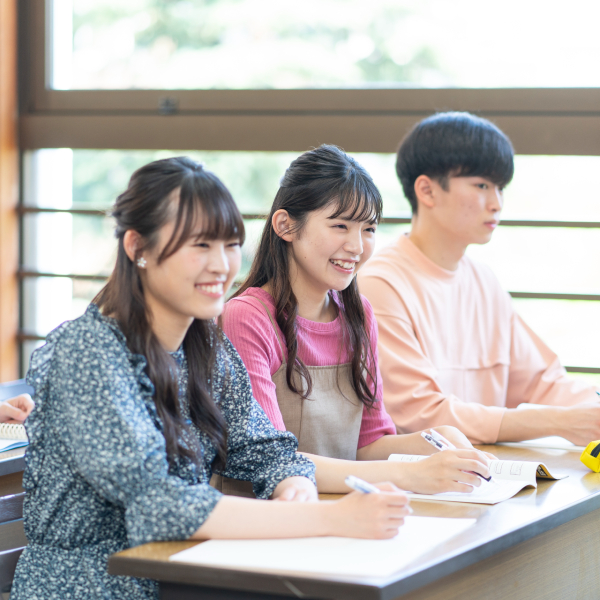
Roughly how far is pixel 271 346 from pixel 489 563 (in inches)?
23.2

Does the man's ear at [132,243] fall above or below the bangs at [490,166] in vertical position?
below

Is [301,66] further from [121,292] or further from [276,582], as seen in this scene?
[276,582]

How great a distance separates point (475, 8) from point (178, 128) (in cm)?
130

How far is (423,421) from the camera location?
2.00 metres

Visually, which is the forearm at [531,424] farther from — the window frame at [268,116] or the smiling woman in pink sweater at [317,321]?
the window frame at [268,116]

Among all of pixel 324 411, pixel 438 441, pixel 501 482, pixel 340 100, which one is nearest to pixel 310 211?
pixel 324 411

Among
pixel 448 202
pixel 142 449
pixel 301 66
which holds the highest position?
pixel 301 66

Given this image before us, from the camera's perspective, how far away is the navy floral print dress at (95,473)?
1.12 m

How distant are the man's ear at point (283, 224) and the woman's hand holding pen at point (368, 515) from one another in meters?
0.71

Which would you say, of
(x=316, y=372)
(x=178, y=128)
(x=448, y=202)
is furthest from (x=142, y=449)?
(x=178, y=128)

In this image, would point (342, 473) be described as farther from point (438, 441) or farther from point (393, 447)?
point (393, 447)

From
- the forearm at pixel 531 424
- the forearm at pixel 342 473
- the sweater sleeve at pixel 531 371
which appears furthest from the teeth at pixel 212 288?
the sweater sleeve at pixel 531 371

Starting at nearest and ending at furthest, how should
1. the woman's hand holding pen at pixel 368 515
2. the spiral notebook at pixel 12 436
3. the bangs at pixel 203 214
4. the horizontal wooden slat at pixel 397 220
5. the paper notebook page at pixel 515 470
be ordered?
the woman's hand holding pen at pixel 368 515 < the bangs at pixel 203 214 < the paper notebook page at pixel 515 470 < the spiral notebook at pixel 12 436 < the horizontal wooden slat at pixel 397 220

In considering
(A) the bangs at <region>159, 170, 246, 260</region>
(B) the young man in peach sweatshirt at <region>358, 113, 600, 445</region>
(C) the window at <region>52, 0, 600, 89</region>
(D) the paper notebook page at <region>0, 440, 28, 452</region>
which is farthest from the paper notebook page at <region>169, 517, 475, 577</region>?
(C) the window at <region>52, 0, 600, 89</region>
